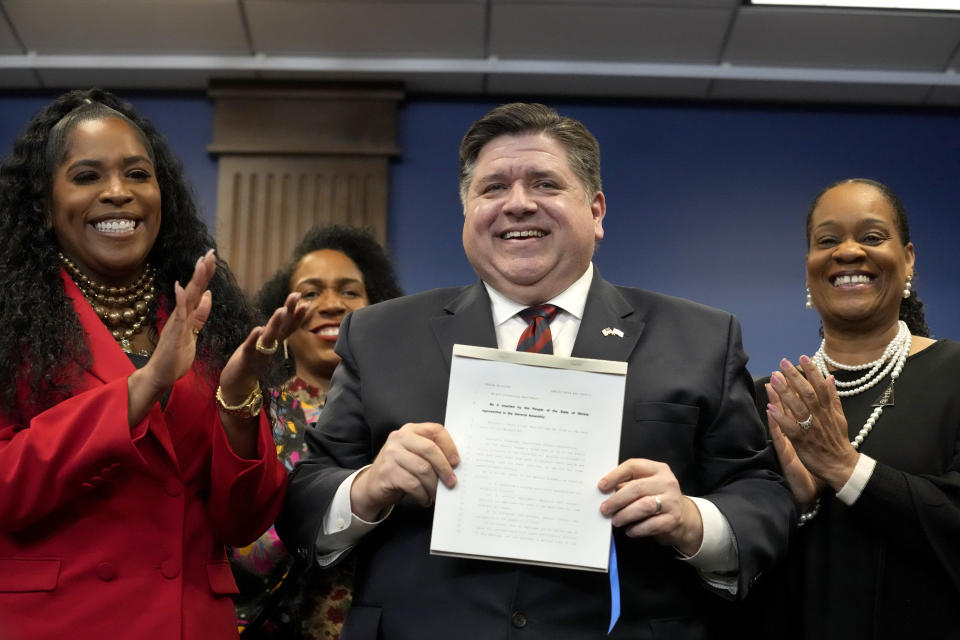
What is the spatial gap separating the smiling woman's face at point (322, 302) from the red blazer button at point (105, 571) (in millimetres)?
1596

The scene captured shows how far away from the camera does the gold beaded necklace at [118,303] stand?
2.26 metres

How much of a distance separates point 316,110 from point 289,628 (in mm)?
3397

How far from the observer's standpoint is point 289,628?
281cm

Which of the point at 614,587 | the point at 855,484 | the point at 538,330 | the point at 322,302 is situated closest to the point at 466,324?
the point at 538,330

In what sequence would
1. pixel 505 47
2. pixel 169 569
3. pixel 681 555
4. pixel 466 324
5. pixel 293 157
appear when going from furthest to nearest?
1. pixel 293 157
2. pixel 505 47
3. pixel 466 324
4. pixel 169 569
5. pixel 681 555

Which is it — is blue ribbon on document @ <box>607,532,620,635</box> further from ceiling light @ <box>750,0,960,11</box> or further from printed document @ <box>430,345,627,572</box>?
ceiling light @ <box>750,0,960,11</box>

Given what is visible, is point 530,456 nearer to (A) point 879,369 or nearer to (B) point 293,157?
(A) point 879,369

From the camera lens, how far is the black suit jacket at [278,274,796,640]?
1.93m

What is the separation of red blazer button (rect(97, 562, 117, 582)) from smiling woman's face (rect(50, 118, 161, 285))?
0.64m

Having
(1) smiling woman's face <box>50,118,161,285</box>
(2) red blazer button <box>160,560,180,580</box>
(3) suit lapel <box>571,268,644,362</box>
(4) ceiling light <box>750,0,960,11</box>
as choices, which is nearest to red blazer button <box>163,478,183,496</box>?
(2) red blazer button <box>160,560,180,580</box>

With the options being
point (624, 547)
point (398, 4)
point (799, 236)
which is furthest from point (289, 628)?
point (799, 236)

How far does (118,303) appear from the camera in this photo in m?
2.29

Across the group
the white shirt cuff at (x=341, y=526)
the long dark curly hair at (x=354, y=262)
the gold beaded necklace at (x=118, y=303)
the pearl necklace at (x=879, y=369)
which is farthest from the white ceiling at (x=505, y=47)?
the white shirt cuff at (x=341, y=526)

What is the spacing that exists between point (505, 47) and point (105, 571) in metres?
3.92
